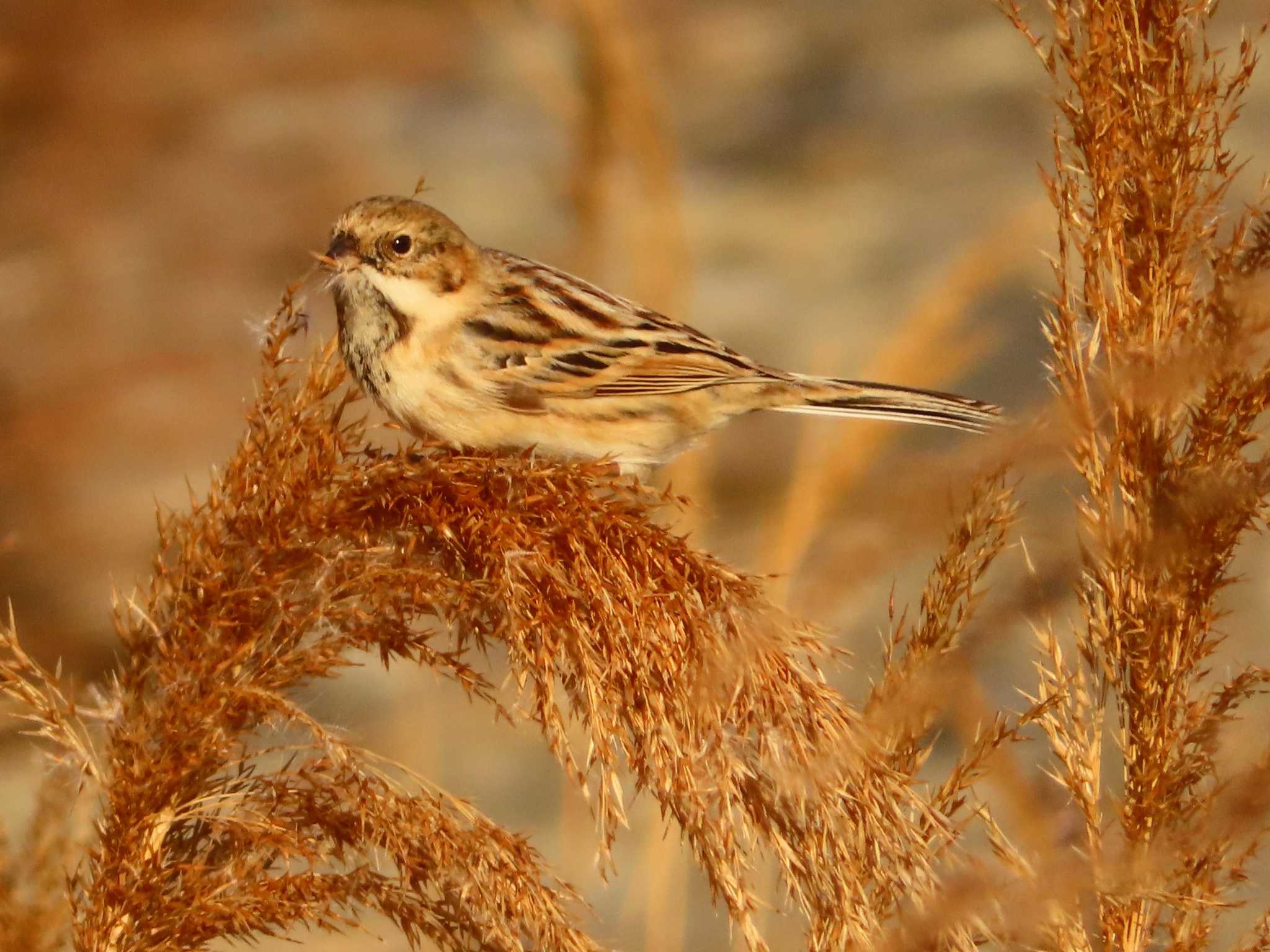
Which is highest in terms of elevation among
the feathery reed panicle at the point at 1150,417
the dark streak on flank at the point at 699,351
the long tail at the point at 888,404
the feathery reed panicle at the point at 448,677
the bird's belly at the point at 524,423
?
the dark streak on flank at the point at 699,351

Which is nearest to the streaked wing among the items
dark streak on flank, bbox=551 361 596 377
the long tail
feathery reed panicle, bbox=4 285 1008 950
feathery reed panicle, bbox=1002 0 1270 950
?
dark streak on flank, bbox=551 361 596 377

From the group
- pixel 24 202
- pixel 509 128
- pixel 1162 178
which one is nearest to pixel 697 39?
pixel 509 128

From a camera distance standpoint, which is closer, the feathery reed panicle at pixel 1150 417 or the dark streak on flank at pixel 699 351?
the feathery reed panicle at pixel 1150 417

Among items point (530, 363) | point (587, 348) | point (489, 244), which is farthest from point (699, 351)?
point (489, 244)

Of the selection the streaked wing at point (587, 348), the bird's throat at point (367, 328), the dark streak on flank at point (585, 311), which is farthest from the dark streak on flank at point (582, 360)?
the bird's throat at point (367, 328)

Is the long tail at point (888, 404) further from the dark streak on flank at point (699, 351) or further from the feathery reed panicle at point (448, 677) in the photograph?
the feathery reed panicle at point (448, 677)

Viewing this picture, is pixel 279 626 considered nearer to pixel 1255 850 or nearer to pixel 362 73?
pixel 1255 850

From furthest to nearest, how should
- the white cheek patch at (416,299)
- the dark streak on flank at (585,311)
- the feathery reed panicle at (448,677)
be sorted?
the dark streak on flank at (585,311) < the white cheek patch at (416,299) < the feathery reed panicle at (448,677)
